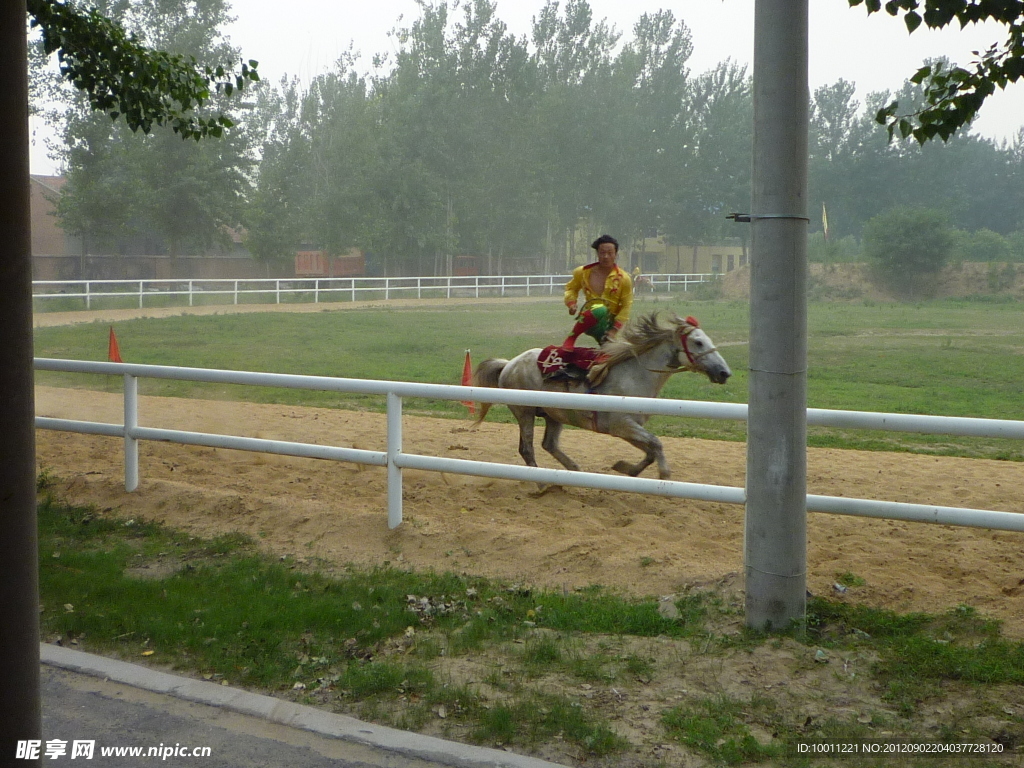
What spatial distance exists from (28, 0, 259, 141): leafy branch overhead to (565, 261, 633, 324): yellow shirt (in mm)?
3613

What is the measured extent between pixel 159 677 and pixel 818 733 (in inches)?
116

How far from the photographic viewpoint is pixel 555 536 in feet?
21.9

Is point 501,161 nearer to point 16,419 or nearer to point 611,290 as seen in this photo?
point 611,290

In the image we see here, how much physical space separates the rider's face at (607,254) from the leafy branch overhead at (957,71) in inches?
127

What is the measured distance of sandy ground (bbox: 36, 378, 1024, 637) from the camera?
581cm

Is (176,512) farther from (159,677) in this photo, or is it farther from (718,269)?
(718,269)

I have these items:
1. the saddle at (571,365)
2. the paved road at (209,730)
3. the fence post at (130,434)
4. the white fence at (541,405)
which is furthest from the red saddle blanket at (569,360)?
the paved road at (209,730)

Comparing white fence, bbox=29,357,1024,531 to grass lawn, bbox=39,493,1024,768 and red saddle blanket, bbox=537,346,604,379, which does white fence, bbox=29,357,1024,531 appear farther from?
red saddle blanket, bbox=537,346,604,379

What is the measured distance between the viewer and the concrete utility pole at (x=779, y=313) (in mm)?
4617

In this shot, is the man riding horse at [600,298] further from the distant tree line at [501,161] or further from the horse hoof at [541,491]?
the distant tree line at [501,161]

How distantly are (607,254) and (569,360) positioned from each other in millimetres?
1038

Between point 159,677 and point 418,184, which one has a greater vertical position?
point 418,184

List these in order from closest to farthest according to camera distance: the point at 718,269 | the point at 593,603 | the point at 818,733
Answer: the point at 818,733 < the point at 593,603 < the point at 718,269

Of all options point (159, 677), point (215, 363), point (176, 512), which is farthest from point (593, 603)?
point (215, 363)
